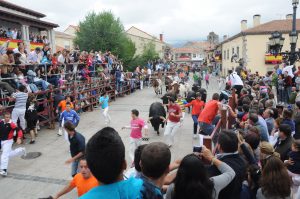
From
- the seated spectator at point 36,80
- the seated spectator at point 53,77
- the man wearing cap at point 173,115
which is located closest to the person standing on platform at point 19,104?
the seated spectator at point 36,80

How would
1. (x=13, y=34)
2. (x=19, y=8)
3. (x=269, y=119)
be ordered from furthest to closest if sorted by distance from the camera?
(x=19, y=8), (x=13, y=34), (x=269, y=119)

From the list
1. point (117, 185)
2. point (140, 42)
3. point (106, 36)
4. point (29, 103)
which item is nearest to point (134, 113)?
point (29, 103)

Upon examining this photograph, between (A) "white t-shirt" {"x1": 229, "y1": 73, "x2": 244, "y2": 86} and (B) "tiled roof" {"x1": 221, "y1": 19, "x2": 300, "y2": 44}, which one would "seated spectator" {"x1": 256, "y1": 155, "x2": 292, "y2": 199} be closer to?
(A) "white t-shirt" {"x1": 229, "y1": 73, "x2": 244, "y2": 86}

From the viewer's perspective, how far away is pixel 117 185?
72.9 inches

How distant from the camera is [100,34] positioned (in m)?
35.5

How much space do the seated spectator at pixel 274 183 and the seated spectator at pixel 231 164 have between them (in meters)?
0.25

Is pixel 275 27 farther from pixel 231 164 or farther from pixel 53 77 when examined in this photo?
pixel 231 164

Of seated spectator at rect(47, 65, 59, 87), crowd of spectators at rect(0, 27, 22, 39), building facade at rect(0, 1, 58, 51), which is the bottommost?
seated spectator at rect(47, 65, 59, 87)

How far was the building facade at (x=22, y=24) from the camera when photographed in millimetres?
17891

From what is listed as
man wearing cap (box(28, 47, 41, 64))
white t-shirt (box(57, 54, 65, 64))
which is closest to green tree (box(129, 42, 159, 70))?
white t-shirt (box(57, 54, 65, 64))

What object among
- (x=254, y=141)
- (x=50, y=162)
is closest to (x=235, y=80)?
(x=254, y=141)

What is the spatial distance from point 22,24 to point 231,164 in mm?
20415

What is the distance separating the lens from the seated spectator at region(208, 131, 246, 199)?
3180 mm

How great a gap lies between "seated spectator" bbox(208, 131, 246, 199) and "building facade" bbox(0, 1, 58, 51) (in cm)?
1660
